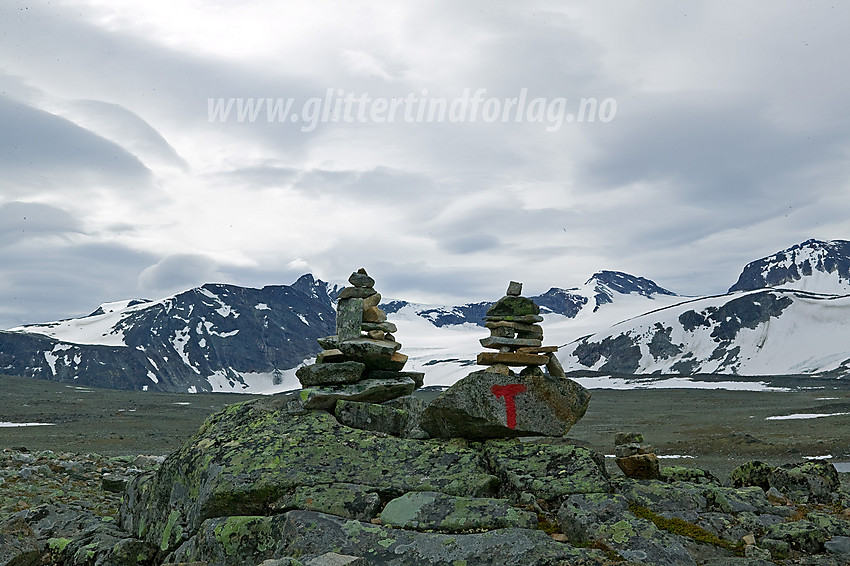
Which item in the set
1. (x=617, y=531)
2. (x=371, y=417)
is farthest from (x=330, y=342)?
(x=617, y=531)

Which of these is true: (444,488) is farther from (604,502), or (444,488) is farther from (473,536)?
(604,502)

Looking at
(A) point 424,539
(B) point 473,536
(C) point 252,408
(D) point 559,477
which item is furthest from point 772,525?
(C) point 252,408

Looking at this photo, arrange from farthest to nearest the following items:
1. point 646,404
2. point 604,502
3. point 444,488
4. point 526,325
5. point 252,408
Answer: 1. point 646,404
2. point 526,325
3. point 252,408
4. point 444,488
5. point 604,502

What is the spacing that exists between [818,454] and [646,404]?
242 feet

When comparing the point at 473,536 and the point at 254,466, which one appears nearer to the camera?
the point at 473,536

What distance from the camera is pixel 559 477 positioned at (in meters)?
11.2

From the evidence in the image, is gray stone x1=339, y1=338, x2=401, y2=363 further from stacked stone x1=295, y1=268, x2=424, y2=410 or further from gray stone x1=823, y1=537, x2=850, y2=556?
gray stone x1=823, y1=537, x2=850, y2=556

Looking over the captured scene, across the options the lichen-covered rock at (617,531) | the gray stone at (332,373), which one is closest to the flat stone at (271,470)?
the gray stone at (332,373)

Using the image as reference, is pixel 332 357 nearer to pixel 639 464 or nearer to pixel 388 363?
pixel 388 363

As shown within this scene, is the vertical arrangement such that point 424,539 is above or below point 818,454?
above

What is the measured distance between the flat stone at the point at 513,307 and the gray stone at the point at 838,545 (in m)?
7.64

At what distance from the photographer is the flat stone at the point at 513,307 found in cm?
1549

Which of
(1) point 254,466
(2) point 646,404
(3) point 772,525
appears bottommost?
(2) point 646,404

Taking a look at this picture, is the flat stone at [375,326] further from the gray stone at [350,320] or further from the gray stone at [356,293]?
the gray stone at [356,293]
